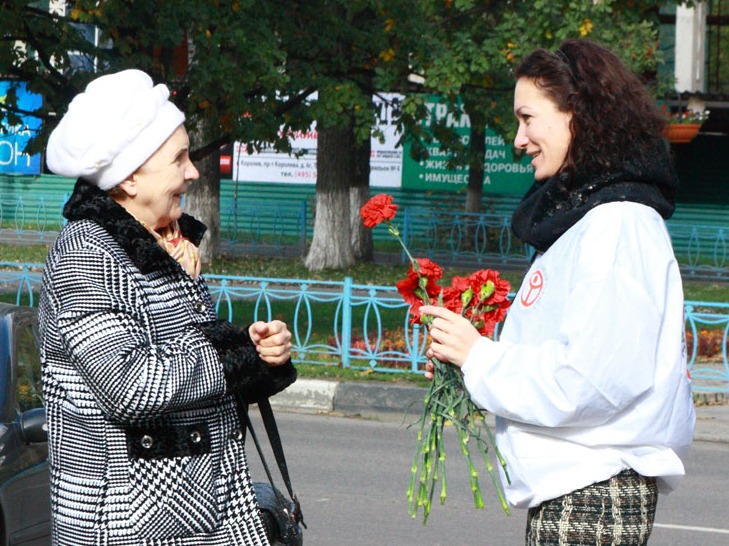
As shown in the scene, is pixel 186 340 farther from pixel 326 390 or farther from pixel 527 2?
pixel 527 2

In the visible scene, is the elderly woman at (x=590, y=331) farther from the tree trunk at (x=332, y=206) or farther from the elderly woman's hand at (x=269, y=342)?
the tree trunk at (x=332, y=206)

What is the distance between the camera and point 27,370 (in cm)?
493

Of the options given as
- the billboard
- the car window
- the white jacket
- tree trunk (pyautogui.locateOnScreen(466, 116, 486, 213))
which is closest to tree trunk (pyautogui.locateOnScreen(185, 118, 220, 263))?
the billboard

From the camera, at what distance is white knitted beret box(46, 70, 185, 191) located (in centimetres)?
243

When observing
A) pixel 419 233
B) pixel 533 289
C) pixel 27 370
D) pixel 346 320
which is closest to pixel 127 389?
pixel 533 289

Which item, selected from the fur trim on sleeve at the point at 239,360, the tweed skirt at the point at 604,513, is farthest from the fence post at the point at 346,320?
the tweed skirt at the point at 604,513

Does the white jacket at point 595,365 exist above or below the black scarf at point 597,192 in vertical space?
below

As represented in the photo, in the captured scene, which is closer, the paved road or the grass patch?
the paved road

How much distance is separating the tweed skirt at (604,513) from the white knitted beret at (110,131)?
1.14 metres

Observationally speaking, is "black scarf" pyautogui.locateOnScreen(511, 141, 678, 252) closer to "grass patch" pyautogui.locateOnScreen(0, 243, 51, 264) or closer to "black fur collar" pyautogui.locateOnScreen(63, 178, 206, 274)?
"black fur collar" pyautogui.locateOnScreen(63, 178, 206, 274)

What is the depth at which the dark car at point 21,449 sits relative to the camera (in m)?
4.51

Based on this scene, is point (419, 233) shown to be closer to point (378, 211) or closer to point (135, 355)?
point (378, 211)

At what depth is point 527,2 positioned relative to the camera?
48.2 feet

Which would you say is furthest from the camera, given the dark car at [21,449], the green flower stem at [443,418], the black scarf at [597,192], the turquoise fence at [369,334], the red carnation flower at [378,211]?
the turquoise fence at [369,334]
